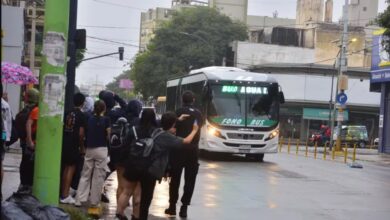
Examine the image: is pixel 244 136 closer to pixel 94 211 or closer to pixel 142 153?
pixel 94 211

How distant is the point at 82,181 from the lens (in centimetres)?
1051

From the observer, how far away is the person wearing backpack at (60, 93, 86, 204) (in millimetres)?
10258

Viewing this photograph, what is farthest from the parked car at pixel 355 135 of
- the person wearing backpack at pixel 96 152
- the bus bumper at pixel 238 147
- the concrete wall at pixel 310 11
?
the person wearing backpack at pixel 96 152

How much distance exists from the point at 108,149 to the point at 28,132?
1.50 metres

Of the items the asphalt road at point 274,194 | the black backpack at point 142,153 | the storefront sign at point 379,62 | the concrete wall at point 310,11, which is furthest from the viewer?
the concrete wall at point 310,11

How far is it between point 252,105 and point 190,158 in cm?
1349

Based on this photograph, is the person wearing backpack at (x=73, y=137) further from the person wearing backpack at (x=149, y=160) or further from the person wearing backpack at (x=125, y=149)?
the person wearing backpack at (x=149, y=160)

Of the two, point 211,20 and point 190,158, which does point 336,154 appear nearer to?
point 190,158

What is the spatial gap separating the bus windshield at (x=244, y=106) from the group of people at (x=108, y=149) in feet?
40.4

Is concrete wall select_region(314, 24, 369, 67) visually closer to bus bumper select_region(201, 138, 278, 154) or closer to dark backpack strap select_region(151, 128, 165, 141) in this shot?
bus bumper select_region(201, 138, 278, 154)

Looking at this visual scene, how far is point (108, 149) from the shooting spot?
11141 millimetres

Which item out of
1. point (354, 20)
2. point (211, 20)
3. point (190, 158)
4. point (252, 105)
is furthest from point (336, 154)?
point (354, 20)

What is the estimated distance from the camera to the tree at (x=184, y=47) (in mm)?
69562

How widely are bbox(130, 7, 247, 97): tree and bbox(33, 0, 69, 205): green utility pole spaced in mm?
61491
